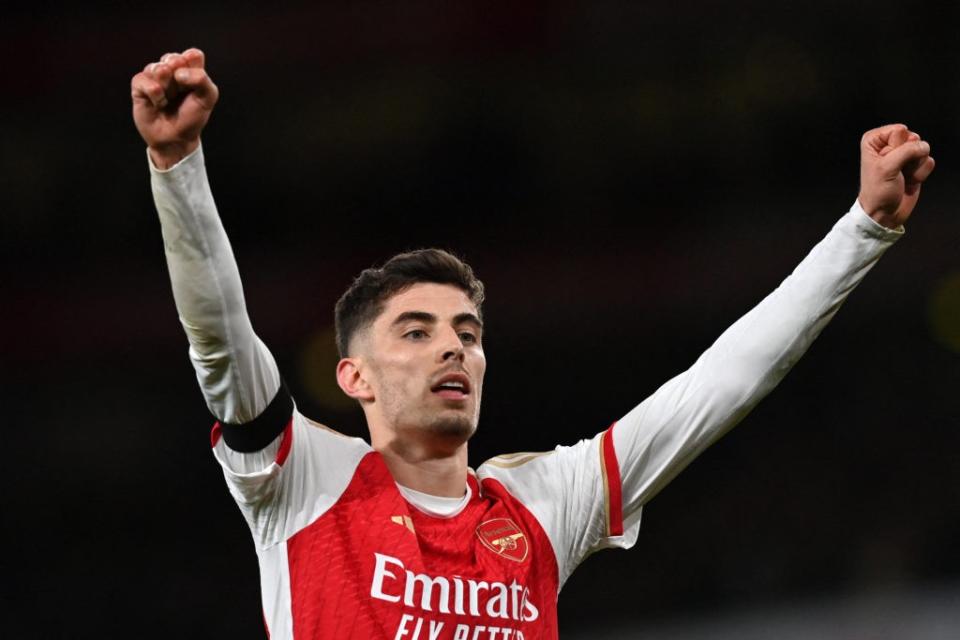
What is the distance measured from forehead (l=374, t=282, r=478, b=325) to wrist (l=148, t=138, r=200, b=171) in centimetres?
Answer: 95

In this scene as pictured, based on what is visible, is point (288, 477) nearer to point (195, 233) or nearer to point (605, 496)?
point (195, 233)

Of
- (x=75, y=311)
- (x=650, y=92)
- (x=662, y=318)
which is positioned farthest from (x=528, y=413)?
(x=75, y=311)

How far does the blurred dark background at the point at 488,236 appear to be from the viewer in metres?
8.52

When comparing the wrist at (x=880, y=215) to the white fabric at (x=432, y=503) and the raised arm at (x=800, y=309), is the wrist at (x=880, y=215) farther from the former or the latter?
the white fabric at (x=432, y=503)

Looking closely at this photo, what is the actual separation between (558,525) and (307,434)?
75cm

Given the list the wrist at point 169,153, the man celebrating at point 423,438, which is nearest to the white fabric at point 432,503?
the man celebrating at point 423,438

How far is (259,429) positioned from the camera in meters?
3.07

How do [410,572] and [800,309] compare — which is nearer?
[410,572]

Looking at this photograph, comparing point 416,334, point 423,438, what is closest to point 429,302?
point 416,334

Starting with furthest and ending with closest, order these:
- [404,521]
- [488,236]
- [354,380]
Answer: [488,236], [354,380], [404,521]

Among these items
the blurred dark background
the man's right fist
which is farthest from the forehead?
the blurred dark background

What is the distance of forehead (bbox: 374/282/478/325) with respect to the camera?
362 centimetres

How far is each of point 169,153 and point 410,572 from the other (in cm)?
117

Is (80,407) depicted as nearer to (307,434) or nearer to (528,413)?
(528,413)
